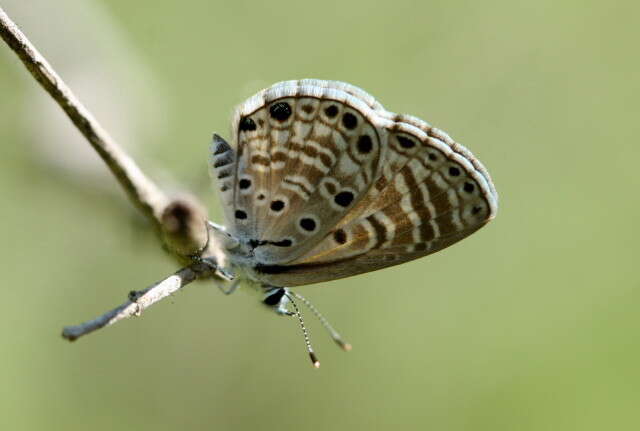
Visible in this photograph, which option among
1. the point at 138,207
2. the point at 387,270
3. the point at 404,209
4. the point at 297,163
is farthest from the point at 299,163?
the point at 387,270

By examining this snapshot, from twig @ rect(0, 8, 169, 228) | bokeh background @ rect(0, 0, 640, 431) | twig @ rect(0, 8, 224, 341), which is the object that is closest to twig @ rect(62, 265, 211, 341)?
twig @ rect(0, 8, 224, 341)

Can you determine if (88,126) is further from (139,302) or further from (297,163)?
(297,163)

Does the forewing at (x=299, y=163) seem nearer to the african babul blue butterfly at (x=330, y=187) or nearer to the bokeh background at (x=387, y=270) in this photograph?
the african babul blue butterfly at (x=330, y=187)

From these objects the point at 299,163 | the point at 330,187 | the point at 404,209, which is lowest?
the point at 404,209

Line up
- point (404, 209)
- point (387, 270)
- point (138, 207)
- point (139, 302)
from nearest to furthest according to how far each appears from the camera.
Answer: point (139, 302) → point (138, 207) → point (404, 209) → point (387, 270)

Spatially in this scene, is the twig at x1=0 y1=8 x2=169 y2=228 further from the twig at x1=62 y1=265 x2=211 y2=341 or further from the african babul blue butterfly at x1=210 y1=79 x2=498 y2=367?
the african babul blue butterfly at x1=210 y1=79 x2=498 y2=367

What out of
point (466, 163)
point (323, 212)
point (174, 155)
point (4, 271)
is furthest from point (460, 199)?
point (4, 271)

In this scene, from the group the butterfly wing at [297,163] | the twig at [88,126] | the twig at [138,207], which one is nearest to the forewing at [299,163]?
the butterfly wing at [297,163]
